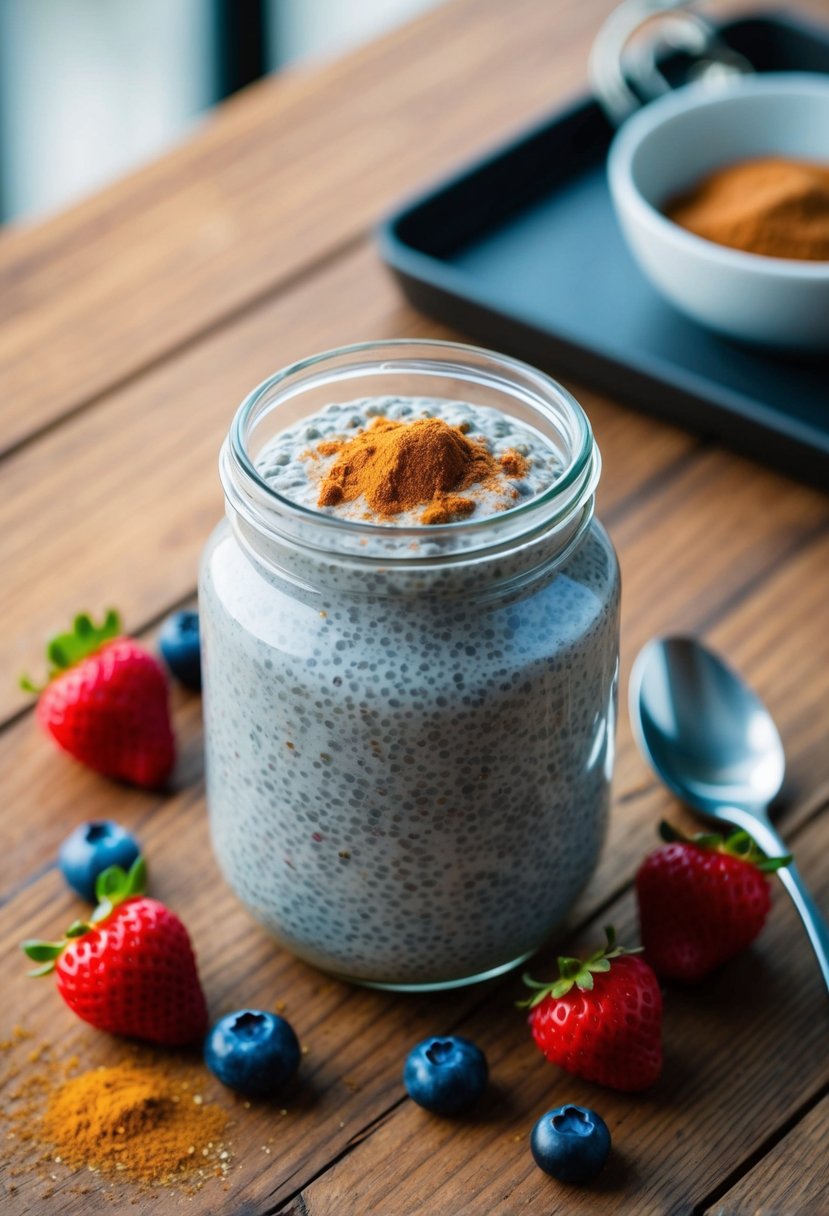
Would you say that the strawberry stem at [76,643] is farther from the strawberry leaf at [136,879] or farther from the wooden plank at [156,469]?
the strawberry leaf at [136,879]

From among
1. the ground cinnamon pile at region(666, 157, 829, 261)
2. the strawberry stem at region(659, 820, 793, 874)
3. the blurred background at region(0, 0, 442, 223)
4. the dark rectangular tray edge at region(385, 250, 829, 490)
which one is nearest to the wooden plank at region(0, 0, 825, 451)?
the dark rectangular tray edge at region(385, 250, 829, 490)

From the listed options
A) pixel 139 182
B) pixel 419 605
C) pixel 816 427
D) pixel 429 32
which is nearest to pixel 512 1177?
pixel 419 605

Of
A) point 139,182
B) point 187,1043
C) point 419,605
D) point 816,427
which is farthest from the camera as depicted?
point 139,182

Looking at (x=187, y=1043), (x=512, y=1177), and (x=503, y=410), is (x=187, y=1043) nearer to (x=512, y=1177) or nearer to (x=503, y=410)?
(x=512, y=1177)

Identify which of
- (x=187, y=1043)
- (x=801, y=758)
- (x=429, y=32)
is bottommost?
(x=801, y=758)

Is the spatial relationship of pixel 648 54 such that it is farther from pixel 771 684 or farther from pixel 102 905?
pixel 102 905

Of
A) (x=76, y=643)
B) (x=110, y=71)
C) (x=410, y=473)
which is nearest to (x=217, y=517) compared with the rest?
(x=76, y=643)
